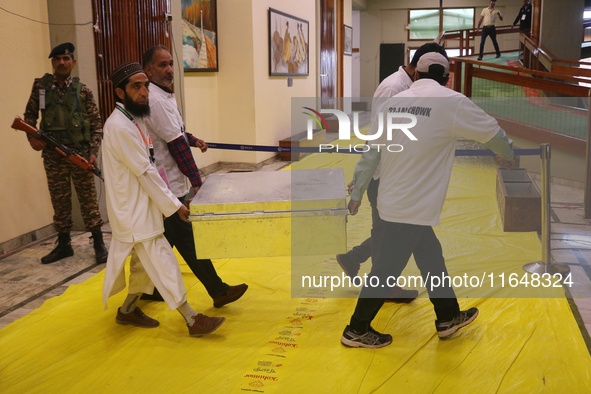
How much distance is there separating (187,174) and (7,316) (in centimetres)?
138

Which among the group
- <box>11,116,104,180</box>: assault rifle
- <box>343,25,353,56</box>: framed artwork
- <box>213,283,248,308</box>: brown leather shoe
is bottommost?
<box>213,283,248,308</box>: brown leather shoe

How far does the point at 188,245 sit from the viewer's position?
11.4 ft

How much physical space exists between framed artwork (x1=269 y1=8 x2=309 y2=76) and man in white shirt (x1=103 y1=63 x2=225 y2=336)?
6977 mm

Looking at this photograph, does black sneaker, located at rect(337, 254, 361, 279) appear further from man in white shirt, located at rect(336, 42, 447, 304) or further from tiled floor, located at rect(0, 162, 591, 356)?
tiled floor, located at rect(0, 162, 591, 356)

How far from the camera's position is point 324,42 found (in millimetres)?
13977

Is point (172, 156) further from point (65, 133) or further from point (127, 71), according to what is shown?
point (65, 133)

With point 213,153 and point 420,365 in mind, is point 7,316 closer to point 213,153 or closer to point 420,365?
point 420,365

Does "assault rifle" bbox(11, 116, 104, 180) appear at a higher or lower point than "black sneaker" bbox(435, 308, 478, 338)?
higher

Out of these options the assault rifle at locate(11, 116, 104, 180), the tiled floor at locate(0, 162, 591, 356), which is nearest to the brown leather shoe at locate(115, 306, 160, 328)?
the tiled floor at locate(0, 162, 591, 356)

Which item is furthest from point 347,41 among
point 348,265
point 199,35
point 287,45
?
point 348,265

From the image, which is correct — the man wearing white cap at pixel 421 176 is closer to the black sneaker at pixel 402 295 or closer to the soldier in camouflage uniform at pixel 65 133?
the black sneaker at pixel 402 295

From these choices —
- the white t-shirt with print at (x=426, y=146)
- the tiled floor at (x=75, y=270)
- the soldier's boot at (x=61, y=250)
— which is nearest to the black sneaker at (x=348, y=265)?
the white t-shirt with print at (x=426, y=146)

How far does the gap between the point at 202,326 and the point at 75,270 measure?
1675 mm

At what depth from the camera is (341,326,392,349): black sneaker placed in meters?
3.09
